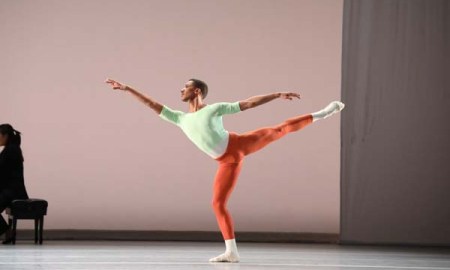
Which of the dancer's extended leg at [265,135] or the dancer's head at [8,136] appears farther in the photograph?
the dancer's head at [8,136]

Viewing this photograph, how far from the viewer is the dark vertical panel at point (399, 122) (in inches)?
346

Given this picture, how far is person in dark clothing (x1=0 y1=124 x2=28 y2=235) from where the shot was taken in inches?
319

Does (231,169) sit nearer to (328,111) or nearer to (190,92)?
(190,92)

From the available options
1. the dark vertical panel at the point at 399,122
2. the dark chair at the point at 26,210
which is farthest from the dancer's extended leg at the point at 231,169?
the dark vertical panel at the point at 399,122

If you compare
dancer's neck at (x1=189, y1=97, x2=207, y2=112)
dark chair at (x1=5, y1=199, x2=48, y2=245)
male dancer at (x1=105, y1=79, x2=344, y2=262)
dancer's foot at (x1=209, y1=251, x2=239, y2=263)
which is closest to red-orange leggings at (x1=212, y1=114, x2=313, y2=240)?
male dancer at (x1=105, y1=79, x2=344, y2=262)

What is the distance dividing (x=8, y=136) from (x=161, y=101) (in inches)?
63.5

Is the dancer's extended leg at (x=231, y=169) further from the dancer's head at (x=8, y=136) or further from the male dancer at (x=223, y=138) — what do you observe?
the dancer's head at (x=8, y=136)

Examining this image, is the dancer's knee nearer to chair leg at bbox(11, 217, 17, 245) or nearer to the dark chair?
the dark chair

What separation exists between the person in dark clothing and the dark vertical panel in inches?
124

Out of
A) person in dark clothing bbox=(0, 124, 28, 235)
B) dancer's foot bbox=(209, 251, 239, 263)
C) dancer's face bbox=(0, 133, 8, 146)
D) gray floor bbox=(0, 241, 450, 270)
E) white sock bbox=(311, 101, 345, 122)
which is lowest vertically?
gray floor bbox=(0, 241, 450, 270)

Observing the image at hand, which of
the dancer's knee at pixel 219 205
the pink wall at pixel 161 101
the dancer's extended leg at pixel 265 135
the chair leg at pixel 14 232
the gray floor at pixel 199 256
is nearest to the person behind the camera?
the gray floor at pixel 199 256

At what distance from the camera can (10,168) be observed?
8.15 metres

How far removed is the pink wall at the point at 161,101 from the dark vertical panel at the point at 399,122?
0.91 feet

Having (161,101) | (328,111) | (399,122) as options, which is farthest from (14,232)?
(399,122)
